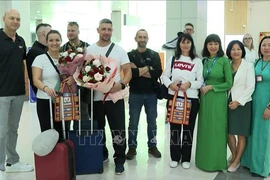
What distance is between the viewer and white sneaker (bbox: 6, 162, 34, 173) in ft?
10.9

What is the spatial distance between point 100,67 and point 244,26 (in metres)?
11.4

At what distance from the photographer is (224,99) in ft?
10.4

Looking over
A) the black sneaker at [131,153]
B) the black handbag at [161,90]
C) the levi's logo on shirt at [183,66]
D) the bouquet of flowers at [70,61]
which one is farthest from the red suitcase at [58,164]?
the levi's logo on shirt at [183,66]

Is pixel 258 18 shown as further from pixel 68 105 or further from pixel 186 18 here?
pixel 68 105

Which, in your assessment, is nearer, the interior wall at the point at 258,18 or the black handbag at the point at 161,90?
the black handbag at the point at 161,90

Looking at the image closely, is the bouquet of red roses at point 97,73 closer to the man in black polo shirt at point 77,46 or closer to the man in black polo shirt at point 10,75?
the man in black polo shirt at point 77,46

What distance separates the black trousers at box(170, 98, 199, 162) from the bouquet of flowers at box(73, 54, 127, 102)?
935 millimetres

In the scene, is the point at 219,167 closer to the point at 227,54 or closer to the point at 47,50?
the point at 227,54

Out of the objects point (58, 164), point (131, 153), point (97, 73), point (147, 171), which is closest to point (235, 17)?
point (131, 153)

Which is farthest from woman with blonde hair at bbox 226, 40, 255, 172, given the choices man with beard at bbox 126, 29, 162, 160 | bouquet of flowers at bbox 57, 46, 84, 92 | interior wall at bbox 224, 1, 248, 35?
interior wall at bbox 224, 1, 248, 35

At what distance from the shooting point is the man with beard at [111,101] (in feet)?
10.2

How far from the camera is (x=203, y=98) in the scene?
323cm

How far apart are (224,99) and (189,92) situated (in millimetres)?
373

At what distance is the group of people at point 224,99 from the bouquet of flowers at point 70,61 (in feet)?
3.27
